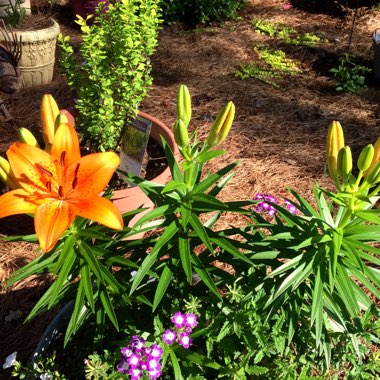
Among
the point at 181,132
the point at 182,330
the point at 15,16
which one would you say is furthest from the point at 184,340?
the point at 15,16

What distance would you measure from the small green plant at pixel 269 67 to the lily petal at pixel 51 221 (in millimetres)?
3206

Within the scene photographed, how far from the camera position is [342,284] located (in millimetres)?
1294

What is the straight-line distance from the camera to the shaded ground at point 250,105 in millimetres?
2506

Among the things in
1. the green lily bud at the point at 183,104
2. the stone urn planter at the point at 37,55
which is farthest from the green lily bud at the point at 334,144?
the stone urn planter at the point at 37,55

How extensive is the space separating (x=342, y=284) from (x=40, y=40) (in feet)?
10.8

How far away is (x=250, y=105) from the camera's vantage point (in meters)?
3.79

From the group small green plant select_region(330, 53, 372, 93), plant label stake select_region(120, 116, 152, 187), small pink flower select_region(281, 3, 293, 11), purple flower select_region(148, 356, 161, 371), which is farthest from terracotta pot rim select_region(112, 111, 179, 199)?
small pink flower select_region(281, 3, 293, 11)

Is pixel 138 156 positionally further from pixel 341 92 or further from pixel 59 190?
pixel 341 92

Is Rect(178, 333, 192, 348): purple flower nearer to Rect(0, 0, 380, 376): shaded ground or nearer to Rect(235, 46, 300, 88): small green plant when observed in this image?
Rect(0, 0, 380, 376): shaded ground

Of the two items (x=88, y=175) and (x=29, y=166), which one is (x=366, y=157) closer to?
(x=88, y=175)

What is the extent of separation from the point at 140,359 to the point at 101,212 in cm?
44

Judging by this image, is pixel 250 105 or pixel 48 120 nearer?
pixel 48 120

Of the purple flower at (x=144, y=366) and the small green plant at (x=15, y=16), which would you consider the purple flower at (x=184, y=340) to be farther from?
the small green plant at (x=15, y=16)

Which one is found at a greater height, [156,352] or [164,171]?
[156,352]
